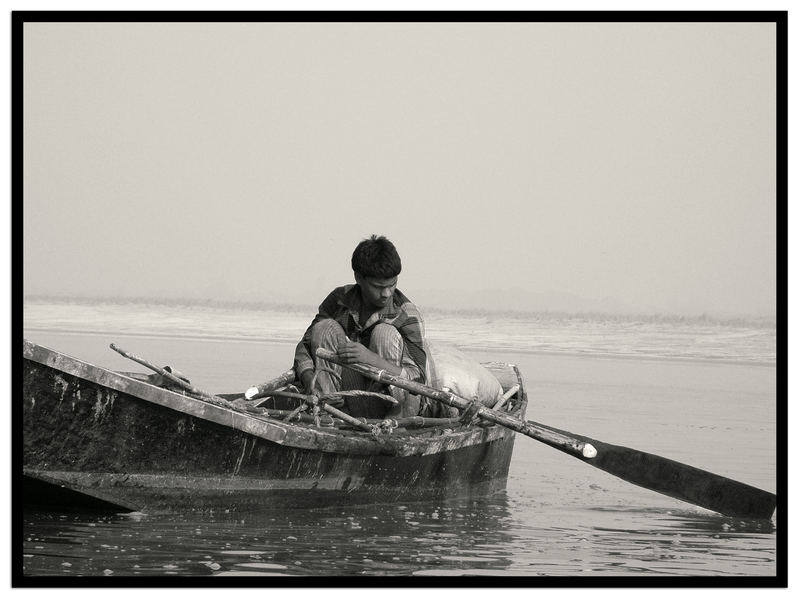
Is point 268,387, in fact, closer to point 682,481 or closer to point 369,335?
point 369,335

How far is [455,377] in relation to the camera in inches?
304

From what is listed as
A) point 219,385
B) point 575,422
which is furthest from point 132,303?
point 575,422

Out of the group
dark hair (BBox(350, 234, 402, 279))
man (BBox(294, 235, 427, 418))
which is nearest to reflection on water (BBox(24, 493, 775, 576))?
man (BBox(294, 235, 427, 418))

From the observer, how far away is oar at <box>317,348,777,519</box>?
7098mm

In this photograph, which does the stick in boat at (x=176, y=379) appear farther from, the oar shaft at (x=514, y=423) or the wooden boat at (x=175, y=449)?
the oar shaft at (x=514, y=423)

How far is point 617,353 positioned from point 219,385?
11.5m

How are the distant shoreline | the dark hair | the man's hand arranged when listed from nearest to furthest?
the man's hand, the dark hair, the distant shoreline

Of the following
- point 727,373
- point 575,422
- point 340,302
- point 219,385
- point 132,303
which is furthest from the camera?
point 132,303

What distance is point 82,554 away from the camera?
216 inches

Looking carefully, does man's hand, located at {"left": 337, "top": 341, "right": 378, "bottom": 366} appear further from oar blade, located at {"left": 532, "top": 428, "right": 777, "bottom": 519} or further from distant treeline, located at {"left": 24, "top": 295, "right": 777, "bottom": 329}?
distant treeline, located at {"left": 24, "top": 295, "right": 777, "bottom": 329}

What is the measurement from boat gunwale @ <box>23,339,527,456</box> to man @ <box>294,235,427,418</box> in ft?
1.09

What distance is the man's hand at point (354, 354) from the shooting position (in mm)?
6746

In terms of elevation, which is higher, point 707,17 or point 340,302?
point 707,17

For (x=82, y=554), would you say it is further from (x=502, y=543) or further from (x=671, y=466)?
(x=671, y=466)
